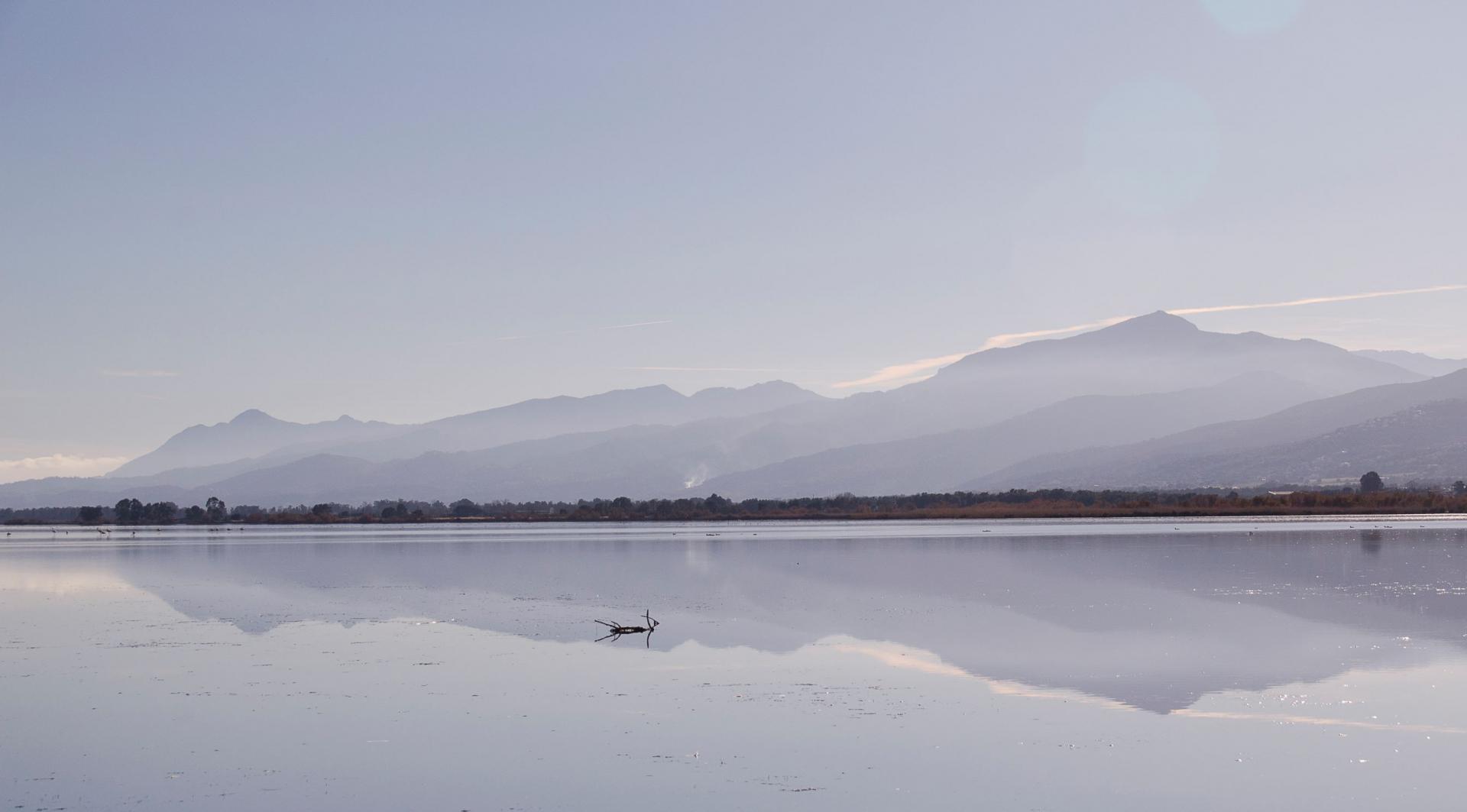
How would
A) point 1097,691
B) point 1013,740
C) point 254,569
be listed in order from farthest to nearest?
point 254,569 → point 1097,691 → point 1013,740

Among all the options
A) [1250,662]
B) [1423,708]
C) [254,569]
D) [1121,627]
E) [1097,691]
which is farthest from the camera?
[254,569]

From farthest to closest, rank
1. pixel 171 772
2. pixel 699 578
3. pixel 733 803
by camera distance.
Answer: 1. pixel 699 578
2. pixel 171 772
3. pixel 733 803

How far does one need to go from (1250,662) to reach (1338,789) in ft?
34.0

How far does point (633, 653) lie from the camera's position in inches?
1134

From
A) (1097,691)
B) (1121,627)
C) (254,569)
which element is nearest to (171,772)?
(1097,691)

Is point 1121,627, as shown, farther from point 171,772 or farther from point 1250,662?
point 171,772

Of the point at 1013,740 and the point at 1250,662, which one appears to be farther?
the point at 1250,662

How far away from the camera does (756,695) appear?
23.0m

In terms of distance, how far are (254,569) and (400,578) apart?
12909mm

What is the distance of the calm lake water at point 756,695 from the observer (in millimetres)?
16422

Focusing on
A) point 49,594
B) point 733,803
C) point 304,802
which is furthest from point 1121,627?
point 49,594

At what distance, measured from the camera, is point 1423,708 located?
20.4m

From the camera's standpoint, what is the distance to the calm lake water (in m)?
16.4

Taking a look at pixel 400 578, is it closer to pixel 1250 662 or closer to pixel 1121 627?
pixel 1121 627
